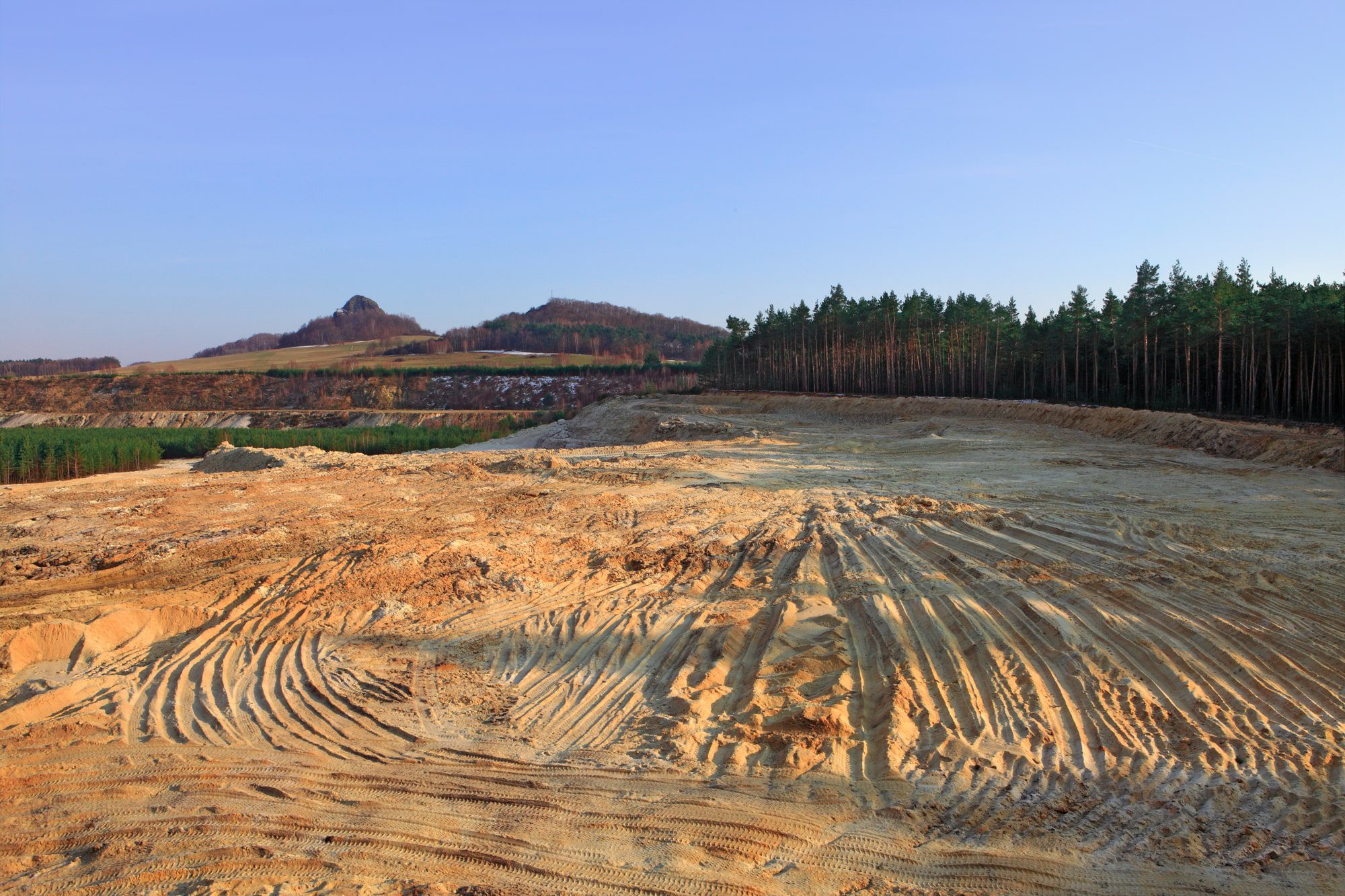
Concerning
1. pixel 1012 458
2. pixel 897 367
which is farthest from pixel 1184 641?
pixel 897 367

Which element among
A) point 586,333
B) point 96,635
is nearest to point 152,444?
point 96,635

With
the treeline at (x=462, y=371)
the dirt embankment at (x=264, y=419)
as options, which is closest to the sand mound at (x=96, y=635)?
the dirt embankment at (x=264, y=419)

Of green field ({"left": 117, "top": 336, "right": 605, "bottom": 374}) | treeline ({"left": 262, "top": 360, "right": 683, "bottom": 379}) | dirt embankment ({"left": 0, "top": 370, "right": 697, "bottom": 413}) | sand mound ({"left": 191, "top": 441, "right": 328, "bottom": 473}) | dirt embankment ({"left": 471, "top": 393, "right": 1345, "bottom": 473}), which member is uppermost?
green field ({"left": 117, "top": 336, "right": 605, "bottom": 374})

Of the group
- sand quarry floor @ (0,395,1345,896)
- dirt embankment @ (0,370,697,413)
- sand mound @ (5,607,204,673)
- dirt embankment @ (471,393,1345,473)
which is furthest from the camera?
dirt embankment @ (0,370,697,413)

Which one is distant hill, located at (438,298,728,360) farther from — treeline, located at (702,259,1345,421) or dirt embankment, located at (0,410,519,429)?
treeline, located at (702,259,1345,421)

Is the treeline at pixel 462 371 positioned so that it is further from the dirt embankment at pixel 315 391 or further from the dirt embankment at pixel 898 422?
the dirt embankment at pixel 898 422

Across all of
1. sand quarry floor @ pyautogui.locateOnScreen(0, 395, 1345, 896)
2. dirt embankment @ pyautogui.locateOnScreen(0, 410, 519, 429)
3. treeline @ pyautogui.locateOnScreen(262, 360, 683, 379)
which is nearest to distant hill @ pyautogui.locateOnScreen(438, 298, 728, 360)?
treeline @ pyautogui.locateOnScreen(262, 360, 683, 379)

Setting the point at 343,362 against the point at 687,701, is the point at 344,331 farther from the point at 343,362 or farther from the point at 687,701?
the point at 687,701
